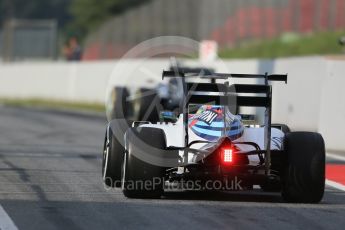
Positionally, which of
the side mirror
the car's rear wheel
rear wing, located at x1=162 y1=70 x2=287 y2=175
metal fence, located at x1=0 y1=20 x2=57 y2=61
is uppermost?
metal fence, located at x1=0 y1=20 x2=57 y2=61

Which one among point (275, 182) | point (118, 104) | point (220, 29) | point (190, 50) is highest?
point (220, 29)

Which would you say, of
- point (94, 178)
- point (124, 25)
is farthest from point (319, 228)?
point (124, 25)

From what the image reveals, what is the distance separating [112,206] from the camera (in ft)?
33.0

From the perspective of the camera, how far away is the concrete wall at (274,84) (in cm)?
1875

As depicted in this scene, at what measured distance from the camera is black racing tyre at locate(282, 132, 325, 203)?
1067cm

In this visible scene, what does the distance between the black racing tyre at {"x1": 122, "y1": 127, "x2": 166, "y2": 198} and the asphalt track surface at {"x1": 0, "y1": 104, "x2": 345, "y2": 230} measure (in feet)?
0.38

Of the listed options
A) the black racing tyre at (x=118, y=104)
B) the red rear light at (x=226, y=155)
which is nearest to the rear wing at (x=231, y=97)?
the red rear light at (x=226, y=155)

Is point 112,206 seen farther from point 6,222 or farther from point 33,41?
point 33,41

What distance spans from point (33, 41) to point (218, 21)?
14.4 meters

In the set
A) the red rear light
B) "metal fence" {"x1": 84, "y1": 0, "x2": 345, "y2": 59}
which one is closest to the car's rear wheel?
the red rear light

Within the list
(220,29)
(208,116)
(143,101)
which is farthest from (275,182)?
(220,29)

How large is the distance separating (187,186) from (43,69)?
30942 mm

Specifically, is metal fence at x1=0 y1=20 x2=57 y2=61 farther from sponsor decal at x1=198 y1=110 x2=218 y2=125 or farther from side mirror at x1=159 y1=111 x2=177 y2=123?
sponsor decal at x1=198 y1=110 x2=218 y2=125

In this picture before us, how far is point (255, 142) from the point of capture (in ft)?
35.9
